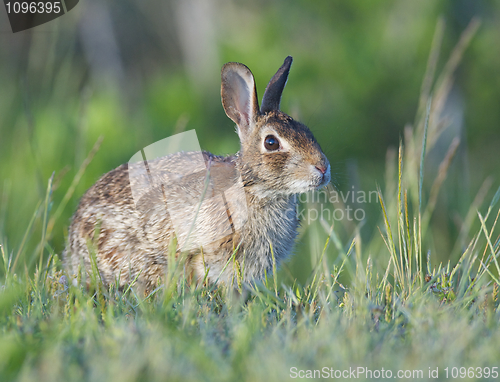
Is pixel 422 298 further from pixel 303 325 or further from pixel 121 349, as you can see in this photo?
pixel 121 349

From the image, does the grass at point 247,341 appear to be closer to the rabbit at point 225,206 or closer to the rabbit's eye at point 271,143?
the rabbit at point 225,206

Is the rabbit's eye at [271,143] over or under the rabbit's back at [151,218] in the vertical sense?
over

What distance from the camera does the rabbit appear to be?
3.70m

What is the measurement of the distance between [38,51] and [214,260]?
8.75m

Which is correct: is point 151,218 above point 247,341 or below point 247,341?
above

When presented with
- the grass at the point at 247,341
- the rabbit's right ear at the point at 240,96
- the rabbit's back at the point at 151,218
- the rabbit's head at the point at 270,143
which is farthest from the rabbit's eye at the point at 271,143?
the grass at the point at 247,341

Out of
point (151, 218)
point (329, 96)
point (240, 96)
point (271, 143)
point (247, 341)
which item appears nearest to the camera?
point (247, 341)

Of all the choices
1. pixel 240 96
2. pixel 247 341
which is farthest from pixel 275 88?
pixel 247 341

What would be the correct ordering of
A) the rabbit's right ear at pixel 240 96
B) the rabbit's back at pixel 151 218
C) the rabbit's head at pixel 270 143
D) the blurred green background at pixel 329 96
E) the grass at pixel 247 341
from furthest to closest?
1. the blurred green background at pixel 329 96
2. the rabbit's right ear at pixel 240 96
3. the rabbit's back at pixel 151 218
4. the rabbit's head at pixel 270 143
5. the grass at pixel 247 341

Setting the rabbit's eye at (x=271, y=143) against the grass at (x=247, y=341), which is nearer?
the grass at (x=247, y=341)

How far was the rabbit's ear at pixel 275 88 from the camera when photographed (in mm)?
3949

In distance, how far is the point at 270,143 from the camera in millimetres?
3797

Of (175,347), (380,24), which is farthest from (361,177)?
(175,347)

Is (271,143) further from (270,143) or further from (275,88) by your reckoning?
(275,88)
